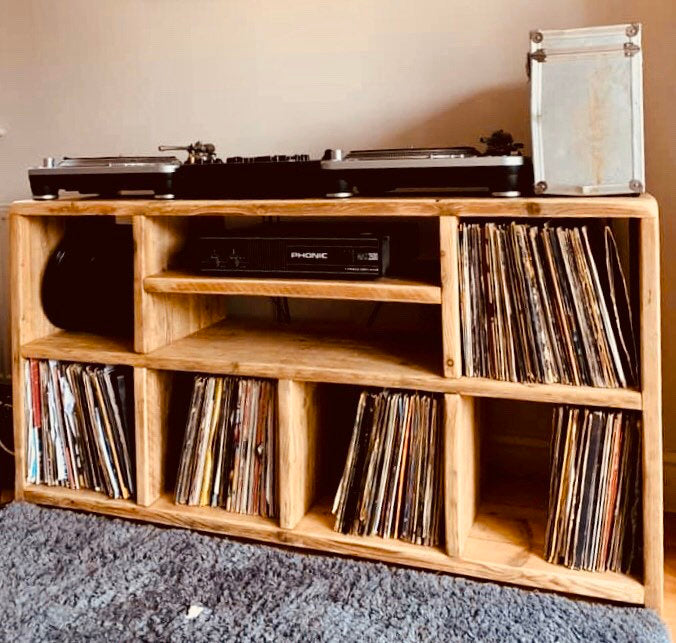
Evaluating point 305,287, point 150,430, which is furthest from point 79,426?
point 305,287

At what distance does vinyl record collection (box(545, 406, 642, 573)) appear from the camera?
1.24m

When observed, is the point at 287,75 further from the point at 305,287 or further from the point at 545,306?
the point at 545,306

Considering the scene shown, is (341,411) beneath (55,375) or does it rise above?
beneath

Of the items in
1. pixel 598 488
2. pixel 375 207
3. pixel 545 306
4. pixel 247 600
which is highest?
pixel 375 207

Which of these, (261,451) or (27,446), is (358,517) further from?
(27,446)

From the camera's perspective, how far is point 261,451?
146cm

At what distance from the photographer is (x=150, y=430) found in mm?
1526

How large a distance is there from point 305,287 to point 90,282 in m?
0.59

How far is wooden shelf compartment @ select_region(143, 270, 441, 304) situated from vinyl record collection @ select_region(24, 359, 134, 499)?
0.25 meters

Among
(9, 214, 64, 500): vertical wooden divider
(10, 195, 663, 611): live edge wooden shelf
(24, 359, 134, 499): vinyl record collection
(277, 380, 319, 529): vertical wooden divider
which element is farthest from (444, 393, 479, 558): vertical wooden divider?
(9, 214, 64, 500): vertical wooden divider

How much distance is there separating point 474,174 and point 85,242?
3.00 feet

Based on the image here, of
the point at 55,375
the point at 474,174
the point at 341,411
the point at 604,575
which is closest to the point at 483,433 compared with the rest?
the point at 341,411

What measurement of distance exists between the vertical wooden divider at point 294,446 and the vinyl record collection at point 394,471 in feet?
0.27

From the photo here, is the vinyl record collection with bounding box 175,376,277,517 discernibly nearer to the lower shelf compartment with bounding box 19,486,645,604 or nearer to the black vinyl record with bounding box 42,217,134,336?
the lower shelf compartment with bounding box 19,486,645,604
